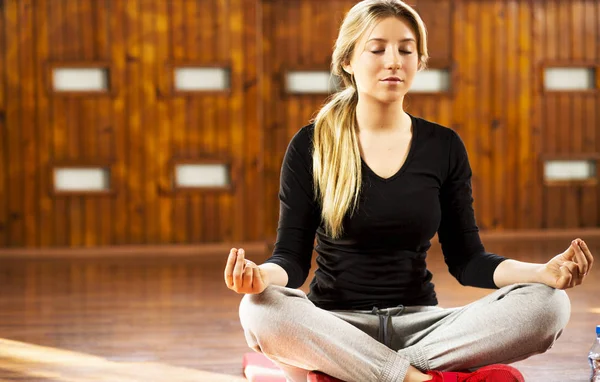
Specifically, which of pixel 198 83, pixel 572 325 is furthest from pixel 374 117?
pixel 198 83

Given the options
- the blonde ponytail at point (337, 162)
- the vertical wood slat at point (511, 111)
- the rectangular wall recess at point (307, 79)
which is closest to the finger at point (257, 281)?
the blonde ponytail at point (337, 162)

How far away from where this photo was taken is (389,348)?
1.62 metres

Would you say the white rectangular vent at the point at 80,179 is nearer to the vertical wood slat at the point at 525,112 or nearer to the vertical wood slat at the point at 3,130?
the vertical wood slat at the point at 3,130

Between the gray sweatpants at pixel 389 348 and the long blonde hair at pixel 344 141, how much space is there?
8.4 inches

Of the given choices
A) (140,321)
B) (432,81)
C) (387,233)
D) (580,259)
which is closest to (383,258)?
(387,233)

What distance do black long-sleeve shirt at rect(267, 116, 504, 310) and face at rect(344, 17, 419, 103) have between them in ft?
0.51

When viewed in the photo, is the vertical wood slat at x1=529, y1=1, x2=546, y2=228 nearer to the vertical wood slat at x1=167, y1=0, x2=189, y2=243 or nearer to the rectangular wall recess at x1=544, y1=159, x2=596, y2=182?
the rectangular wall recess at x1=544, y1=159, x2=596, y2=182

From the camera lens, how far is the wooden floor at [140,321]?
213 centimetres

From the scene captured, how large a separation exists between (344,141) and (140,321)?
1412 millimetres

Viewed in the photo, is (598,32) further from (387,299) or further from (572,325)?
(387,299)

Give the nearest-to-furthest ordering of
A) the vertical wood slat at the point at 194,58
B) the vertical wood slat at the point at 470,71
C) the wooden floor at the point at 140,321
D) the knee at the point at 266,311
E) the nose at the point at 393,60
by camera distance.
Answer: the knee at the point at 266,311 → the nose at the point at 393,60 → the wooden floor at the point at 140,321 → the vertical wood slat at the point at 194,58 → the vertical wood slat at the point at 470,71

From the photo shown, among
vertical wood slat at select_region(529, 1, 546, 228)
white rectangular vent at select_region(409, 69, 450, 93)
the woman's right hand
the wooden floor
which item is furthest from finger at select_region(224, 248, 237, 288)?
vertical wood slat at select_region(529, 1, 546, 228)

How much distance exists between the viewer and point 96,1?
16.2ft

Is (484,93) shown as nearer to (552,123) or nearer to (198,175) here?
(552,123)
